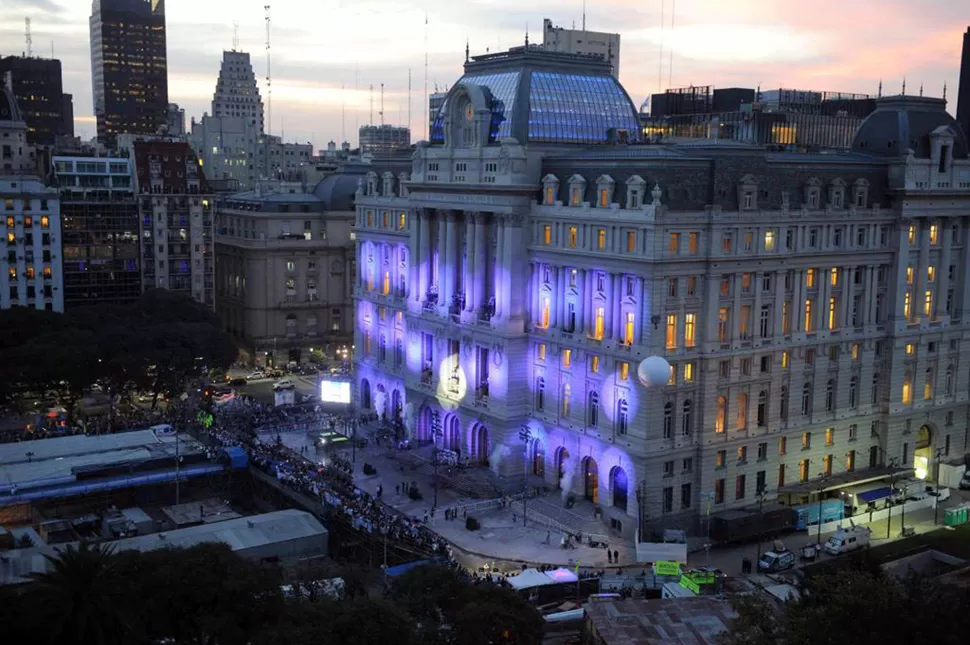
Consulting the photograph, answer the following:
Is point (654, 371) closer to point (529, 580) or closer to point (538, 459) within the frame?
point (529, 580)

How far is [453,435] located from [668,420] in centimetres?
2982

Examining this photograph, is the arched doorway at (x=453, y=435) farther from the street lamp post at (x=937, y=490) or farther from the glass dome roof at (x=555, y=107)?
the street lamp post at (x=937, y=490)

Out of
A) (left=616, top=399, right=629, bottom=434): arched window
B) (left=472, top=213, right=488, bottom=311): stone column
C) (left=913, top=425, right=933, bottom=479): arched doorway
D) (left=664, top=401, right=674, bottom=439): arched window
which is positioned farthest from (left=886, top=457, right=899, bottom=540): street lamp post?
(left=472, top=213, right=488, bottom=311): stone column

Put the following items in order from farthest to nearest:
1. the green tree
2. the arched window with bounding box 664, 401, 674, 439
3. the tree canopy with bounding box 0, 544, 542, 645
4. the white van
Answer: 1. the arched window with bounding box 664, 401, 674, 439
2. the white van
3. the tree canopy with bounding box 0, 544, 542, 645
4. the green tree

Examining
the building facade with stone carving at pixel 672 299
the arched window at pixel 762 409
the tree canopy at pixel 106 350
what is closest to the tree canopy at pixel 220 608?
the building facade with stone carving at pixel 672 299

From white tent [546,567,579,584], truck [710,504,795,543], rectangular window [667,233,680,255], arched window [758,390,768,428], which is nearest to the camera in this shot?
white tent [546,567,579,584]

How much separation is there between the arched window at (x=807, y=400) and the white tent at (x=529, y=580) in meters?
37.1

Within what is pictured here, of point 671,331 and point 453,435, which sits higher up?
point 671,331

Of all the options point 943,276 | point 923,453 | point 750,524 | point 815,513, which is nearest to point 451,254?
point 750,524

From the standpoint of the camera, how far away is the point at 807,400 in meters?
104

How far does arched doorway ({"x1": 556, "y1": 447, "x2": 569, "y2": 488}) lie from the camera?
10412cm

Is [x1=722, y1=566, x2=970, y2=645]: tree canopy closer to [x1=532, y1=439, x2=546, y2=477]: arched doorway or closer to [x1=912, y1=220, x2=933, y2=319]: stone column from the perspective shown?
[x1=532, y1=439, x2=546, y2=477]: arched doorway

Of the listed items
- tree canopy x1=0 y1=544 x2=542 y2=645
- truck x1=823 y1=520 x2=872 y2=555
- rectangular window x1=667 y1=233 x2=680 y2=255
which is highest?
rectangular window x1=667 y1=233 x2=680 y2=255

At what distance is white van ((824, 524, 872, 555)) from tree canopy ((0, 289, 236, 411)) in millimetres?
79879
